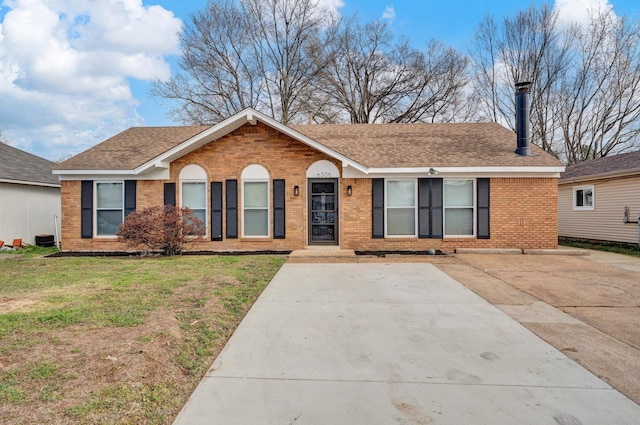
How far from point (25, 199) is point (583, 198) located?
22.0 metres

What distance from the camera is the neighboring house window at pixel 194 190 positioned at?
1169cm

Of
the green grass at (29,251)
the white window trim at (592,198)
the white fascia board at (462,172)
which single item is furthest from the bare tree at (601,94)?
the green grass at (29,251)

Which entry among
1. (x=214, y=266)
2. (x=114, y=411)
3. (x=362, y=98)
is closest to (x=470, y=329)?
(x=114, y=411)

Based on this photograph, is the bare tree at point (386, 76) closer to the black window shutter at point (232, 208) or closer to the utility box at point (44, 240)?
the black window shutter at point (232, 208)

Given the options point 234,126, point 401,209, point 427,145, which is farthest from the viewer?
point 427,145

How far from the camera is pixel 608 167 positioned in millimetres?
14438

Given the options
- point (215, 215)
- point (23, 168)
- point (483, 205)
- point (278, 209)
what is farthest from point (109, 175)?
point (483, 205)

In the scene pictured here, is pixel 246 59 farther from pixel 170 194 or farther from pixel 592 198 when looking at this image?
pixel 592 198

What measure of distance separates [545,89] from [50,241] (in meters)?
30.2

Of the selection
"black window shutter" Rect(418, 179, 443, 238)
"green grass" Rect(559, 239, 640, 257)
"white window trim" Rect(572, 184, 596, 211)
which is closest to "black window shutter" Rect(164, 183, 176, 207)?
"black window shutter" Rect(418, 179, 443, 238)

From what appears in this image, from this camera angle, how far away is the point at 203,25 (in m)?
24.8

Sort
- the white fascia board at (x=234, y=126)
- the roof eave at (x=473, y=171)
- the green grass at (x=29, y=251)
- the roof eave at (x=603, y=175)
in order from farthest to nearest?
the roof eave at (x=603, y=175), the green grass at (x=29, y=251), the roof eave at (x=473, y=171), the white fascia board at (x=234, y=126)

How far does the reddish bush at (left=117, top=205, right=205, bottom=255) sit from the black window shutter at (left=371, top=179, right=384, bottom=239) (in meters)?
5.08

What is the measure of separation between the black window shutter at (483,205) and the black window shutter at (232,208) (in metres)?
7.36
